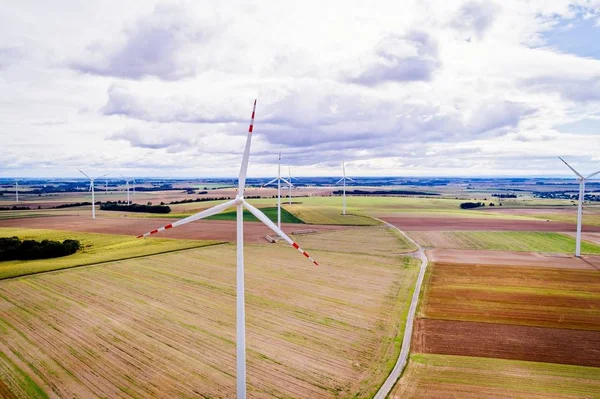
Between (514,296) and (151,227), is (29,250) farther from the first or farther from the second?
(514,296)

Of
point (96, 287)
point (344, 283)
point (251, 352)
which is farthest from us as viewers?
point (344, 283)

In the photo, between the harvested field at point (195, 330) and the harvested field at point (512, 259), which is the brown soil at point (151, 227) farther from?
the harvested field at point (512, 259)

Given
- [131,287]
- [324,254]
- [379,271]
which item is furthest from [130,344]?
[324,254]

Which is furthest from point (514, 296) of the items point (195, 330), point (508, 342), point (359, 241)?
point (359, 241)

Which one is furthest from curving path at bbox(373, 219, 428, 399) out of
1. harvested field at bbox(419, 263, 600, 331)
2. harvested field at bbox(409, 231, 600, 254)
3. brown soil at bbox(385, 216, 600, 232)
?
Answer: brown soil at bbox(385, 216, 600, 232)

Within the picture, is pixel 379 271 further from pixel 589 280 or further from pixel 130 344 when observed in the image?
pixel 130 344
